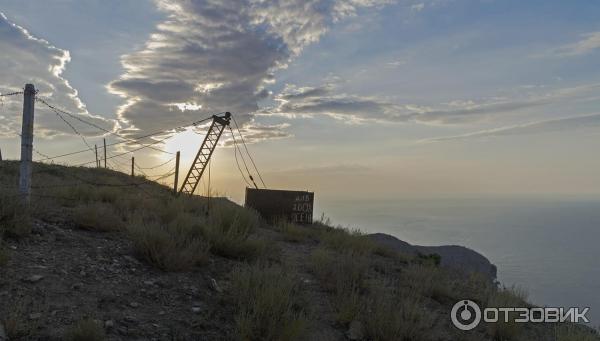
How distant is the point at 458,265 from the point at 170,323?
1070 centimetres

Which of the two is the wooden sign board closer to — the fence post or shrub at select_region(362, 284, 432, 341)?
the fence post

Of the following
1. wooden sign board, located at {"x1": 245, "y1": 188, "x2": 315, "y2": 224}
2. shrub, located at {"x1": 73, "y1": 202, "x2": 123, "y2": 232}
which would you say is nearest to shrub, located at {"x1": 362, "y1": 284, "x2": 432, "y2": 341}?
shrub, located at {"x1": 73, "y1": 202, "x2": 123, "y2": 232}

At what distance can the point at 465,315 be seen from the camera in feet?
26.5

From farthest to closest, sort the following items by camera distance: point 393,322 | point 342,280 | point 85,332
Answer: point 342,280 < point 393,322 < point 85,332

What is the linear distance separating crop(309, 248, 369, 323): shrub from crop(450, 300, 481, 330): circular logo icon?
5.92ft

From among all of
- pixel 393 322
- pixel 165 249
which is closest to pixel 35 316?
pixel 165 249

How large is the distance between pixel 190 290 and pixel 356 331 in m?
2.50

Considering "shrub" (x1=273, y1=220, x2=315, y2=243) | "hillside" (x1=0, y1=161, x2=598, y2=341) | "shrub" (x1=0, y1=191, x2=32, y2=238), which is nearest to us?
"hillside" (x1=0, y1=161, x2=598, y2=341)

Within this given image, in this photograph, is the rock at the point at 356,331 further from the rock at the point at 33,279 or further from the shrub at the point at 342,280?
the rock at the point at 33,279

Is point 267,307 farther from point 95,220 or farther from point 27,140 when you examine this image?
point 27,140

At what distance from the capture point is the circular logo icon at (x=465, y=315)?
743cm

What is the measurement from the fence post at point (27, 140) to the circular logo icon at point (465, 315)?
8.55m

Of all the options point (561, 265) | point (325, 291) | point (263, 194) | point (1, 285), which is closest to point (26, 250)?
point (1, 285)

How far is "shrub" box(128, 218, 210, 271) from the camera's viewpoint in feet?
22.1
